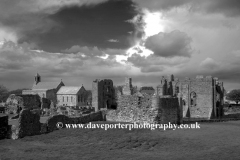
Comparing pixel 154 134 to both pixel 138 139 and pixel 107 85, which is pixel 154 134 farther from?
pixel 107 85

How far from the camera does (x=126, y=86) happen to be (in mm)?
72312

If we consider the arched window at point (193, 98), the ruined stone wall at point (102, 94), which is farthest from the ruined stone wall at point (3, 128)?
the ruined stone wall at point (102, 94)

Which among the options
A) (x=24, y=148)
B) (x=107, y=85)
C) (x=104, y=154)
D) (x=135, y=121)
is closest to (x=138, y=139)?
(x=104, y=154)

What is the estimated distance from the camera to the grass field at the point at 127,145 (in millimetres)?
13814

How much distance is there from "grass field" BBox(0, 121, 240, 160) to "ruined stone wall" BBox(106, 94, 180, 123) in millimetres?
2615

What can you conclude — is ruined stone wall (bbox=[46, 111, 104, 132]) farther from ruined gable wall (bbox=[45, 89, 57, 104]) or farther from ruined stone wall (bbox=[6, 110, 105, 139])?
ruined gable wall (bbox=[45, 89, 57, 104])

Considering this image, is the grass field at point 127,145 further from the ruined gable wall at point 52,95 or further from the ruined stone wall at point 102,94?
the ruined gable wall at point 52,95

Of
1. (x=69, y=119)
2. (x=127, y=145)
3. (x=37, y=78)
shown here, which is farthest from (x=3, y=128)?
(x=37, y=78)

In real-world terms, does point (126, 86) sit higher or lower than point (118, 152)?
higher

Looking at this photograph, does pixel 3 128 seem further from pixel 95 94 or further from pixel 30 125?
pixel 95 94

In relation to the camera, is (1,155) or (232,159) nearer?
(232,159)

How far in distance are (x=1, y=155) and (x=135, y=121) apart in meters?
12.3

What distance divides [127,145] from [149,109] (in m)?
6.71

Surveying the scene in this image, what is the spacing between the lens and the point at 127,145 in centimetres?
1662
